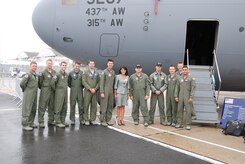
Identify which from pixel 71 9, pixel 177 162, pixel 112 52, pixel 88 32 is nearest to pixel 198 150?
pixel 177 162

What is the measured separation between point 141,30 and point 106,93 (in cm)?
244

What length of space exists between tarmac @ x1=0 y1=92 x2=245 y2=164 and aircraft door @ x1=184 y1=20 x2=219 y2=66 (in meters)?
3.65

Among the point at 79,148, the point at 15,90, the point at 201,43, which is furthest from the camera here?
the point at 15,90

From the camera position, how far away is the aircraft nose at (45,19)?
29.7 feet

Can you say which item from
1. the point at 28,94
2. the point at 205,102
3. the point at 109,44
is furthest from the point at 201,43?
the point at 28,94

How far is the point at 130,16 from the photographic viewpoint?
8500 mm

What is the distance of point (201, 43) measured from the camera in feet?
34.2

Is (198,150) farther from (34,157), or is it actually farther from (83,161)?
(34,157)

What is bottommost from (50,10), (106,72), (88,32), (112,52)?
(106,72)

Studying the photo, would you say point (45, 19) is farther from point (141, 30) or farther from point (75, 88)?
point (141, 30)

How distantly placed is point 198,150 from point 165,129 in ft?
5.90

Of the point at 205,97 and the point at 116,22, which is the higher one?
the point at 116,22

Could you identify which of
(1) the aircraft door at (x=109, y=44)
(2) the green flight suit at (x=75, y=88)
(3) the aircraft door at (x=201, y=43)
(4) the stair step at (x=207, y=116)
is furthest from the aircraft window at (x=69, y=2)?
(4) the stair step at (x=207, y=116)

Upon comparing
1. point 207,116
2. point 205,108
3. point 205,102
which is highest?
point 205,102
